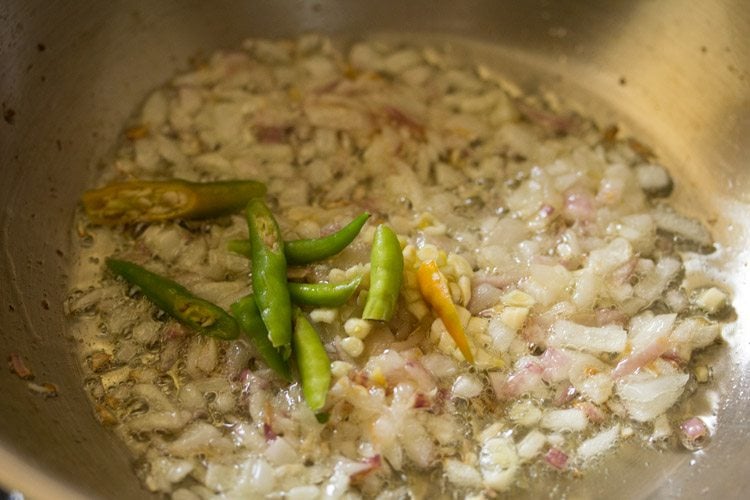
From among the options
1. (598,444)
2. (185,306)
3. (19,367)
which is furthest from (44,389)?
(598,444)

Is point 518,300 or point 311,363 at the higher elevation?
point 518,300

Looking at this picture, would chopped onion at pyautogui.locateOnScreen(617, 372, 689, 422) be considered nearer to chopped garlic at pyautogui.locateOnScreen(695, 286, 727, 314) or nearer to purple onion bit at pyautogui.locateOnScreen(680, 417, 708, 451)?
purple onion bit at pyautogui.locateOnScreen(680, 417, 708, 451)

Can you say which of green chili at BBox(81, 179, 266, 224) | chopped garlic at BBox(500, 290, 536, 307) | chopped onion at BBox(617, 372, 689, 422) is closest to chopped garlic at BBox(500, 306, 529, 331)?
chopped garlic at BBox(500, 290, 536, 307)

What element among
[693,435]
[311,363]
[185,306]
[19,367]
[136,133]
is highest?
[136,133]

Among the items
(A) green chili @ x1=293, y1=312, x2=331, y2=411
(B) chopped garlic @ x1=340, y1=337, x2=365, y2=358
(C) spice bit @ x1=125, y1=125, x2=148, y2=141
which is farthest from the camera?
(C) spice bit @ x1=125, y1=125, x2=148, y2=141

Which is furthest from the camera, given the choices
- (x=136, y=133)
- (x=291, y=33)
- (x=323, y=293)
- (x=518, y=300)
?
(x=291, y=33)

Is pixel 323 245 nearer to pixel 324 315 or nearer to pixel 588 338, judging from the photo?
pixel 324 315

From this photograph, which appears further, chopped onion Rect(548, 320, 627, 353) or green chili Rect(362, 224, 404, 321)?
chopped onion Rect(548, 320, 627, 353)

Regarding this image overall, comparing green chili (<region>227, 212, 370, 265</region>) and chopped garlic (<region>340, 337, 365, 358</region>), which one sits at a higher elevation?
green chili (<region>227, 212, 370, 265</region>)
